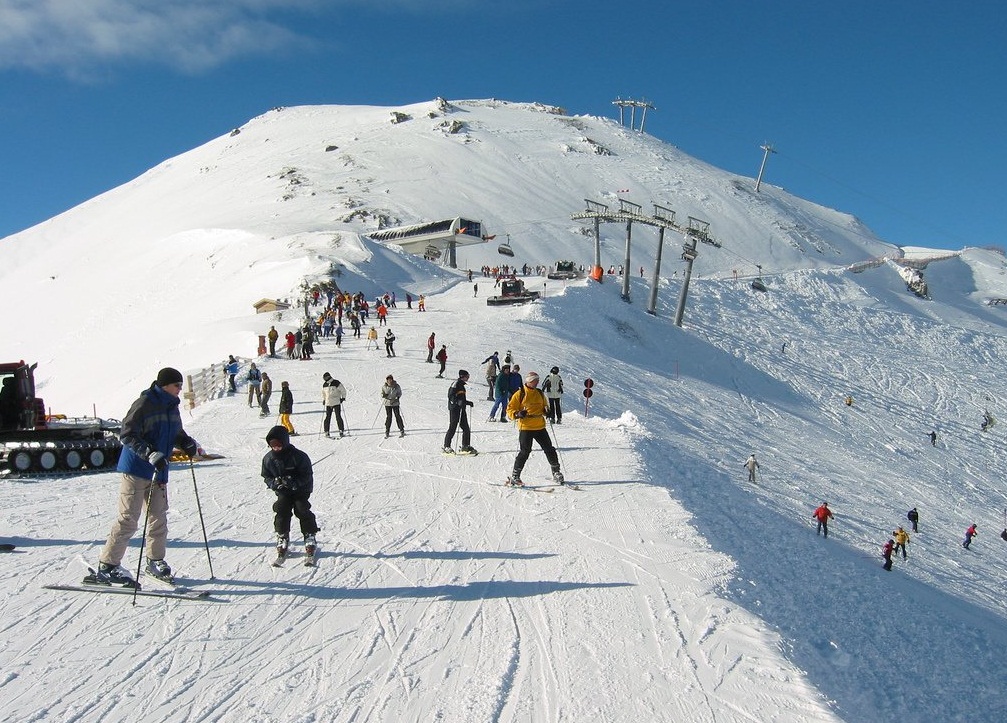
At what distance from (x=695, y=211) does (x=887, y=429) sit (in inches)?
2924

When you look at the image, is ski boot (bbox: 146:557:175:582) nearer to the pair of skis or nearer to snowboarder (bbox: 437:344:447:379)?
the pair of skis

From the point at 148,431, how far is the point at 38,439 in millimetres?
8214

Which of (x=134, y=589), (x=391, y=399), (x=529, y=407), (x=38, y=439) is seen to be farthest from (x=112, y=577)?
(x=391, y=399)

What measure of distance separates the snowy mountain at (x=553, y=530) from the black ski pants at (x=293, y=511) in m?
0.43

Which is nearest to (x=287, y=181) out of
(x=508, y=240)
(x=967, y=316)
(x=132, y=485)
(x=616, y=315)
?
(x=508, y=240)

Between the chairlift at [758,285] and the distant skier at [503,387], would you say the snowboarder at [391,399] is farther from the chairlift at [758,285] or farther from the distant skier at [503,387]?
the chairlift at [758,285]

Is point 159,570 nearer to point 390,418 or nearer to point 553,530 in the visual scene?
point 553,530

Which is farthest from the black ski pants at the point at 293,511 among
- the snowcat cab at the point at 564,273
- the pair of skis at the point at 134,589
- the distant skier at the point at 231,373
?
the snowcat cab at the point at 564,273

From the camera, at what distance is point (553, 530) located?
8875 mm

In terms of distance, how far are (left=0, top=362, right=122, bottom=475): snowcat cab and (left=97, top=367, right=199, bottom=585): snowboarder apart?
7089mm

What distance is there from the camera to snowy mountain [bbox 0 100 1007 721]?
5398 millimetres

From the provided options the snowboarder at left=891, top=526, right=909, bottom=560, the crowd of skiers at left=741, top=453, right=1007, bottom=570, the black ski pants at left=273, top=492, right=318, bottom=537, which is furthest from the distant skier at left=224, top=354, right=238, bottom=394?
the snowboarder at left=891, top=526, right=909, bottom=560

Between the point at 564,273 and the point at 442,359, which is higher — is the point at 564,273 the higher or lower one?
the higher one

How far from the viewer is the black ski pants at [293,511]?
7.17 metres
